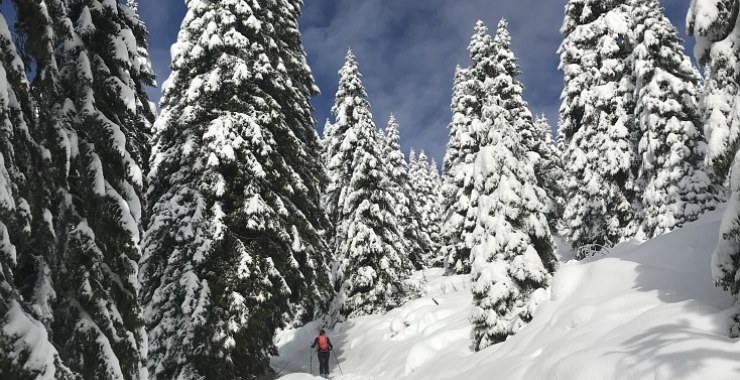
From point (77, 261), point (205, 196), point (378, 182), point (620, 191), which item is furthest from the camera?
point (378, 182)

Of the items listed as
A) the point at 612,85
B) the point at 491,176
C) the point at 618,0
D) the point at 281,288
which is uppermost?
the point at 618,0

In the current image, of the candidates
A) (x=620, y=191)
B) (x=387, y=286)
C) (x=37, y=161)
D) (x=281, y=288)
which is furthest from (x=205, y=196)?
(x=620, y=191)

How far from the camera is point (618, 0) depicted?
2400cm

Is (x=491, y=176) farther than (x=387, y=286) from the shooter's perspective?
No

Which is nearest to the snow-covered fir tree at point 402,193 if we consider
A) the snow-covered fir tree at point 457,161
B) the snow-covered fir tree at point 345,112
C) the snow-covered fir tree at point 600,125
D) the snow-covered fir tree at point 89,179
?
the snow-covered fir tree at point 457,161

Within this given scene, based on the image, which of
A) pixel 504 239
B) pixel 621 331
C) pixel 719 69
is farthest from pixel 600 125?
pixel 621 331

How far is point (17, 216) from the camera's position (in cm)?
531

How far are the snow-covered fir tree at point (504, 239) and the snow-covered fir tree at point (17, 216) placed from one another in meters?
11.1

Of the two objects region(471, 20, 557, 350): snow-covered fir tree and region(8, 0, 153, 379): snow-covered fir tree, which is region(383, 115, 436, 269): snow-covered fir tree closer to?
region(471, 20, 557, 350): snow-covered fir tree

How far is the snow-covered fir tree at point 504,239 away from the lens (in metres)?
14.1

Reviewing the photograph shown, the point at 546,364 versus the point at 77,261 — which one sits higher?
the point at 77,261

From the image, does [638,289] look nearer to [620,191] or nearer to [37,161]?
[37,161]

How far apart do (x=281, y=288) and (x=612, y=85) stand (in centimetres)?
1886

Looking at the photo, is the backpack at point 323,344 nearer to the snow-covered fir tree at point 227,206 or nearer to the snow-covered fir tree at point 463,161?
the snow-covered fir tree at point 227,206
